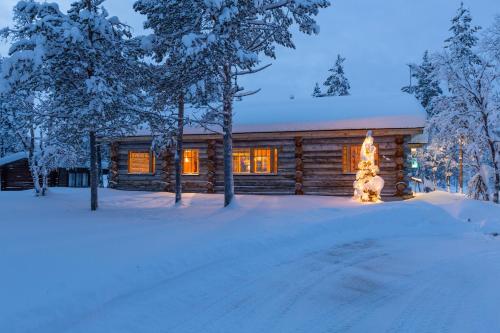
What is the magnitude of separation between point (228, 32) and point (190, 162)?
32.2ft

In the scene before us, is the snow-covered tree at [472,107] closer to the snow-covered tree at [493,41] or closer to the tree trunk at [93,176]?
the snow-covered tree at [493,41]

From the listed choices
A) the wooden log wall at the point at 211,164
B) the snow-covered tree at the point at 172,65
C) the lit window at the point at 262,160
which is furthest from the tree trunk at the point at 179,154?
the lit window at the point at 262,160

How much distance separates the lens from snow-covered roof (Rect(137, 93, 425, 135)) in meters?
17.0

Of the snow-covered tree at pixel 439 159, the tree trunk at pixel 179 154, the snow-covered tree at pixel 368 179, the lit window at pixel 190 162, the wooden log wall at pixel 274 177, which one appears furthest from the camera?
the lit window at pixel 190 162

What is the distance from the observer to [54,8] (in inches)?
468

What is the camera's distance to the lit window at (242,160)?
1916 cm

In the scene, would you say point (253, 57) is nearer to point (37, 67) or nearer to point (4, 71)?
point (37, 67)

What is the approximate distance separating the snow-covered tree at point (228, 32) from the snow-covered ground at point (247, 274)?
4.59 metres

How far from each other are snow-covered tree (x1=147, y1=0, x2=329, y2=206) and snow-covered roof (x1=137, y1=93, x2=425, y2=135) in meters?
3.50

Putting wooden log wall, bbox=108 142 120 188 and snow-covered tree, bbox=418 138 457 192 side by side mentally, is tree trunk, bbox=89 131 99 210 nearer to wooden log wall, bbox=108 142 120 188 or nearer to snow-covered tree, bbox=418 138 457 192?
wooden log wall, bbox=108 142 120 188

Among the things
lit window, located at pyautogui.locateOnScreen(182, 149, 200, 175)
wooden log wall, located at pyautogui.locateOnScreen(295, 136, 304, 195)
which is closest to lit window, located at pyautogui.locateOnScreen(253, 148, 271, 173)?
wooden log wall, located at pyautogui.locateOnScreen(295, 136, 304, 195)

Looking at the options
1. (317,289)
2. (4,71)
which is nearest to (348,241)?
(317,289)

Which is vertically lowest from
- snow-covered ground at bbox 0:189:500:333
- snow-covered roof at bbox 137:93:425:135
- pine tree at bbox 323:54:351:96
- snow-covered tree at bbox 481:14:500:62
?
snow-covered ground at bbox 0:189:500:333

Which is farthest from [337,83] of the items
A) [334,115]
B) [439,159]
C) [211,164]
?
[211,164]
